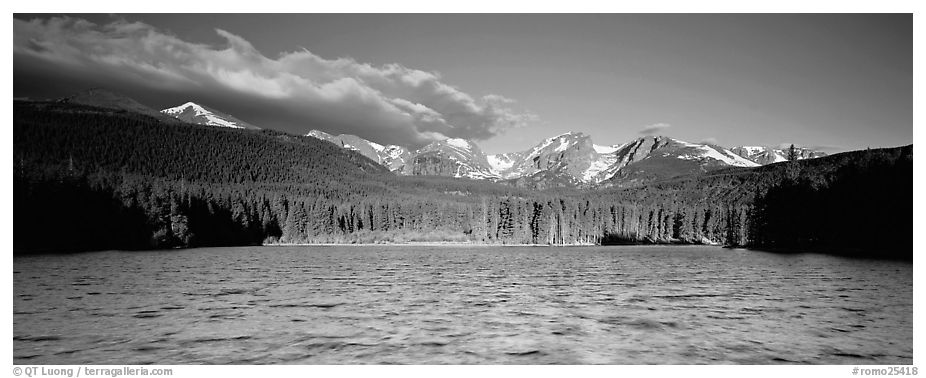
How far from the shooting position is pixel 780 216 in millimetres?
111438

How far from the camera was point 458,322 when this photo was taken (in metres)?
25.0

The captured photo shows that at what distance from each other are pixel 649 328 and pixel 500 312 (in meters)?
7.46

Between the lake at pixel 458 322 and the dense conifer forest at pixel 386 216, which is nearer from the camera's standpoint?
the lake at pixel 458 322

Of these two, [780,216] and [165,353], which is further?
[780,216]

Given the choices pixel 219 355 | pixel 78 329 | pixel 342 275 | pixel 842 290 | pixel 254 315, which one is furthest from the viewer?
pixel 342 275

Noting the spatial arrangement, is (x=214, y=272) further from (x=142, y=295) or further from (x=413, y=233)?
(x=413, y=233)

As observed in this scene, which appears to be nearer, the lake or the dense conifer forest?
the lake

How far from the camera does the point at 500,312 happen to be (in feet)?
92.7

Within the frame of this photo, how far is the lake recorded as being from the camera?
18.7m

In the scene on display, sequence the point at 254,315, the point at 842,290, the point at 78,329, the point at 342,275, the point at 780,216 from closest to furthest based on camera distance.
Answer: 1. the point at 78,329
2. the point at 254,315
3. the point at 842,290
4. the point at 342,275
5. the point at 780,216

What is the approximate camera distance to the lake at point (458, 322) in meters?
18.7

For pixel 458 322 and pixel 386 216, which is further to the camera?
pixel 386 216

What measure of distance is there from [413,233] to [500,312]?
16107 centimetres

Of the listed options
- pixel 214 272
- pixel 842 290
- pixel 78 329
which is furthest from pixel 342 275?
pixel 842 290
